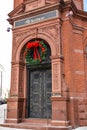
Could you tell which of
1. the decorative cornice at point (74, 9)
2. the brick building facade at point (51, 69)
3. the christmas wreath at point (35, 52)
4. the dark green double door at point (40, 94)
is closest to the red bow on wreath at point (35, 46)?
the christmas wreath at point (35, 52)

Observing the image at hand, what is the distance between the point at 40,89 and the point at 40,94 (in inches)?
11.2

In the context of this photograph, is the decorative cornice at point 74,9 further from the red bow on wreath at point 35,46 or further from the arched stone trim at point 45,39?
the red bow on wreath at point 35,46

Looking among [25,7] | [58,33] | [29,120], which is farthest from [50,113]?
[25,7]

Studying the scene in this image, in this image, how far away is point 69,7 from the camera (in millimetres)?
11742

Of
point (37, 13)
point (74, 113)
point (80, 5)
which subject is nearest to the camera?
point (74, 113)

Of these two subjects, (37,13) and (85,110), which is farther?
(37,13)

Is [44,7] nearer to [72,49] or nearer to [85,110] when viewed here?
[72,49]

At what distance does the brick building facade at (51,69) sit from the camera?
11.0 metres

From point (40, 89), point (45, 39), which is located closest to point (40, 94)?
point (40, 89)

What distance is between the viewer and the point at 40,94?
12180mm

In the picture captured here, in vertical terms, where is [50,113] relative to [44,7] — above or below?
below

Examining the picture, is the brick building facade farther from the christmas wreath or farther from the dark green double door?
the christmas wreath

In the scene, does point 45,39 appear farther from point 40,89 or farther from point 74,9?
point 40,89

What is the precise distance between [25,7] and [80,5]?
3497mm
